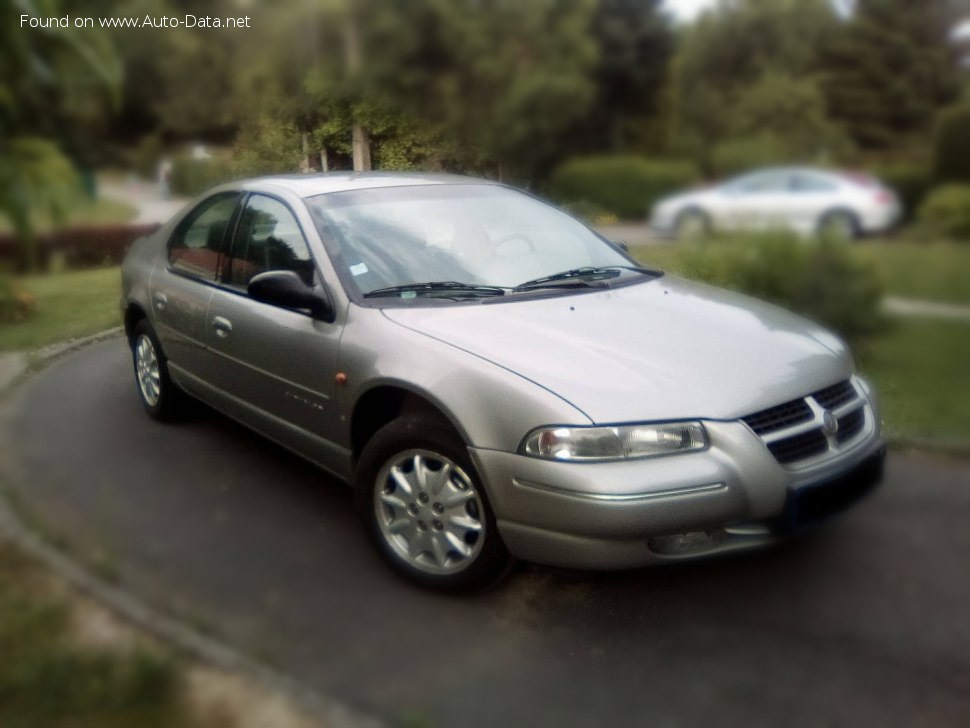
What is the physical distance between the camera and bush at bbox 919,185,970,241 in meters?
1.23

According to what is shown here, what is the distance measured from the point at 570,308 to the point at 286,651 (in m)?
1.60

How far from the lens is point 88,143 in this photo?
3.16 feet

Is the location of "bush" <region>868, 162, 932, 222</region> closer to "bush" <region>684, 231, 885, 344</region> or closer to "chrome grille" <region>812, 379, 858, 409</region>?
"bush" <region>684, 231, 885, 344</region>

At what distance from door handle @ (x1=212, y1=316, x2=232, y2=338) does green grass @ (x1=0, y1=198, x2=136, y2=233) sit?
3.20 metres

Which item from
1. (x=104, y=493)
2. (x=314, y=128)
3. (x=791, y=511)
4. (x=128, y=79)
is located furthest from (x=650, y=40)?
(x=104, y=493)

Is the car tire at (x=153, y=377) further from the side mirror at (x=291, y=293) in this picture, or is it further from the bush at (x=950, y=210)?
the bush at (x=950, y=210)

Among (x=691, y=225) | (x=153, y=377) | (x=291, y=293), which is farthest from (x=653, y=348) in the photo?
(x=153, y=377)

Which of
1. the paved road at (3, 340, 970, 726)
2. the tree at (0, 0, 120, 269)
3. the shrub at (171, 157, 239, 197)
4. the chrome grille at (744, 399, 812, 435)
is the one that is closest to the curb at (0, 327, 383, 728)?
the paved road at (3, 340, 970, 726)

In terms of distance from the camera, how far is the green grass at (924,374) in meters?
1.60

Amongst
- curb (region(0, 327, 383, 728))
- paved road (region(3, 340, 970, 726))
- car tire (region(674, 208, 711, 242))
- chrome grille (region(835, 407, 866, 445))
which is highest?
car tire (region(674, 208, 711, 242))

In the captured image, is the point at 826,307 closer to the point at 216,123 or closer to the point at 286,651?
the point at 216,123

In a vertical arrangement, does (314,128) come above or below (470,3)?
below

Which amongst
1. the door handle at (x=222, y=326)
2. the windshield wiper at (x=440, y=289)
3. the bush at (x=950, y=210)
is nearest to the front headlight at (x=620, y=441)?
the windshield wiper at (x=440, y=289)

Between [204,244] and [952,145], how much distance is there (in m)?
3.91
